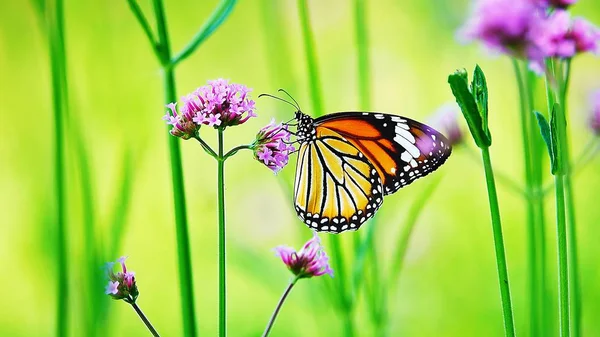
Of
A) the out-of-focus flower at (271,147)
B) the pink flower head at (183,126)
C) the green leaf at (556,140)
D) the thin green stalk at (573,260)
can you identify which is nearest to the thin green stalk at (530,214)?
the thin green stalk at (573,260)

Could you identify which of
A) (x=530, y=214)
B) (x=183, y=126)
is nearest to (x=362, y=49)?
(x=530, y=214)

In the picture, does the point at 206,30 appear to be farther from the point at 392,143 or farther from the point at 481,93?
the point at 392,143

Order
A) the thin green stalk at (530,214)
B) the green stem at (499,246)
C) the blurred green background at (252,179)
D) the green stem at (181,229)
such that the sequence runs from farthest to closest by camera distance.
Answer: the blurred green background at (252,179) → the thin green stalk at (530,214) → the green stem at (181,229) → the green stem at (499,246)

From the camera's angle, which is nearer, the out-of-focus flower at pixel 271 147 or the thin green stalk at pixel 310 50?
the out-of-focus flower at pixel 271 147

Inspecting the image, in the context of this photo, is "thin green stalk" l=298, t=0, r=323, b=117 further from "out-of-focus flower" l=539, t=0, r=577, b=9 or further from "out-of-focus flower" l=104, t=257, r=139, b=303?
"out-of-focus flower" l=104, t=257, r=139, b=303

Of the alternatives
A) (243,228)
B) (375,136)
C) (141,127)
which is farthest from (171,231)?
(375,136)

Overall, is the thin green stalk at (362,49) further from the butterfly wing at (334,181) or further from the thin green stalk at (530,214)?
the thin green stalk at (530,214)
